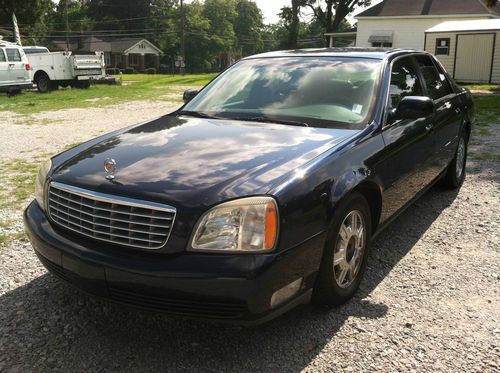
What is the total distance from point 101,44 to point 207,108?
73472 millimetres

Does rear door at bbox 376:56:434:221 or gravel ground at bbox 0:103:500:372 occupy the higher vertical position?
rear door at bbox 376:56:434:221

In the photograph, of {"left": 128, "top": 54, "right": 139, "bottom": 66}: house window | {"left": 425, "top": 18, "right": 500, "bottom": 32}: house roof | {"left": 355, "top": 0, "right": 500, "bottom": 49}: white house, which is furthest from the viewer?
{"left": 128, "top": 54, "right": 139, "bottom": 66}: house window

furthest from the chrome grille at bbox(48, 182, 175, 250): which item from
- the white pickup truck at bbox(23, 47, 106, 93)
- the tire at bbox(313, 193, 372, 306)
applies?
the white pickup truck at bbox(23, 47, 106, 93)

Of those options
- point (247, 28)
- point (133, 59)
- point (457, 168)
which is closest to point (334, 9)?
point (133, 59)

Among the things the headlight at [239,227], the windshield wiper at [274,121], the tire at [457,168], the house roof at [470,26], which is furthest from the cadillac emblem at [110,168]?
the house roof at [470,26]

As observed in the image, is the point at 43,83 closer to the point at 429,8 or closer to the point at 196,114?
the point at 196,114

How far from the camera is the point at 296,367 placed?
8.34 ft

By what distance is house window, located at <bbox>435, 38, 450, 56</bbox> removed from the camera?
91.2 feet

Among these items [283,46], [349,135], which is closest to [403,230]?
[349,135]

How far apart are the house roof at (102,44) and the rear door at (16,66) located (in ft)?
173

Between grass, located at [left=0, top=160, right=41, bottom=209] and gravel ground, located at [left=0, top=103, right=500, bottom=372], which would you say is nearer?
gravel ground, located at [left=0, top=103, right=500, bottom=372]

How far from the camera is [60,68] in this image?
22031mm

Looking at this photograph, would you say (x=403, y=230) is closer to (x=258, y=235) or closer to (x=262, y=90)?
(x=262, y=90)

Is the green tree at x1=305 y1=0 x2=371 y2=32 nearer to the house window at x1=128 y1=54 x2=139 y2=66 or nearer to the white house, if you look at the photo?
the white house
